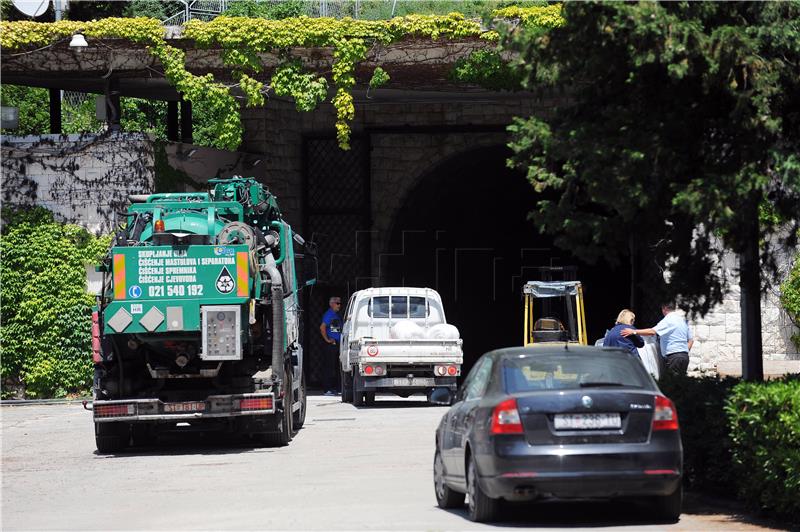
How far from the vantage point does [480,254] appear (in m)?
38.8

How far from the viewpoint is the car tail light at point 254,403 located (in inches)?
692

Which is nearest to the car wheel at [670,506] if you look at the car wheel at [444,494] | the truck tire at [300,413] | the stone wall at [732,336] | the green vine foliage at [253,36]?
the car wheel at [444,494]

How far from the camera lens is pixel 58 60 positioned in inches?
1084

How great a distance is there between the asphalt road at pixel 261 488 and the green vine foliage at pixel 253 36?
7.80 metres

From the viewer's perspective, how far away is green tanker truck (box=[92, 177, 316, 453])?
1750cm

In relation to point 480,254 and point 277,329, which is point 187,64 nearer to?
point 277,329

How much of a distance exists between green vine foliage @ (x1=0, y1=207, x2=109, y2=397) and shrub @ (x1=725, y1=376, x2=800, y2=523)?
744 inches

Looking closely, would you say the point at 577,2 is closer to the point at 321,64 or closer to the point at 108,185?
the point at 321,64

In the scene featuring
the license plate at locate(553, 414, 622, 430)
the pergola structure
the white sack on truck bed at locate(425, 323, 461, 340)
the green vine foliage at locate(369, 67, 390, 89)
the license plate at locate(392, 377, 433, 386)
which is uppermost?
the pergola structure

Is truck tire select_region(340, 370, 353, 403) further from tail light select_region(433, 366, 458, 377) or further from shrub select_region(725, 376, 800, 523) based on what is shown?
shrub select_region(725, 376, 800, 523)

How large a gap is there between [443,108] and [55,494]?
73.6ft

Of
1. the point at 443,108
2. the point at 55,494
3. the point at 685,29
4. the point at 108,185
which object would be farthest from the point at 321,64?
the point at 685,29

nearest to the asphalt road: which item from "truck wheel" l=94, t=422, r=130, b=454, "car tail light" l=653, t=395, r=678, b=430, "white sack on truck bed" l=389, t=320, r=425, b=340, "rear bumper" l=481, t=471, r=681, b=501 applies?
"truck wheel" l=94, t=422, r=130, b=454

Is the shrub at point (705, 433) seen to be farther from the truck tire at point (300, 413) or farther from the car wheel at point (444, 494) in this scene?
the truck tire at point (300, 413)
